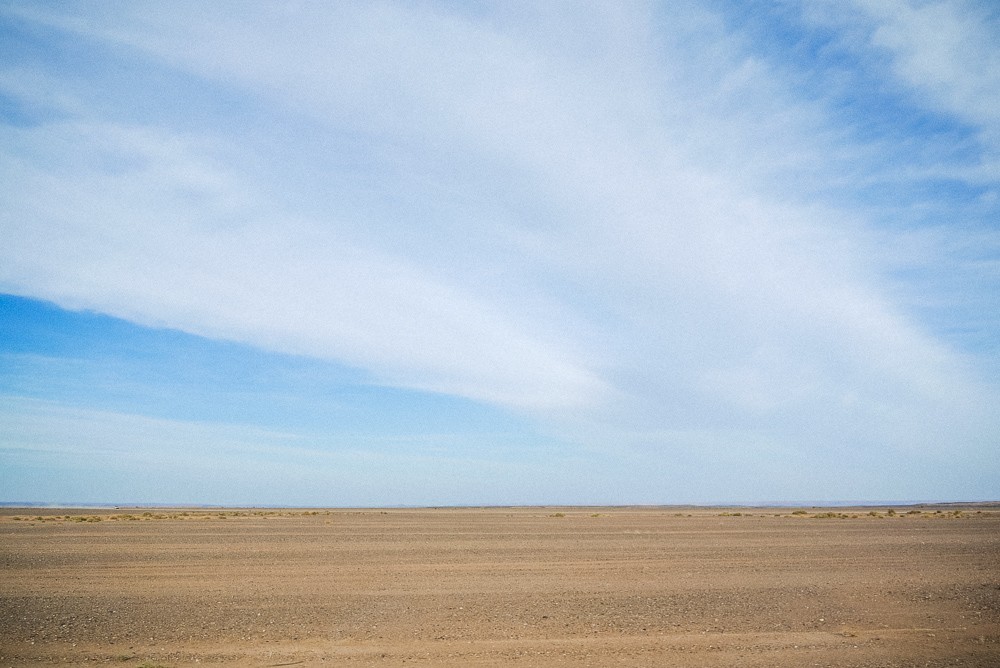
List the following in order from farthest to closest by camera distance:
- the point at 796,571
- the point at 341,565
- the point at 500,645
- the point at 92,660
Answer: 1. the point at 341,565
2. the point at 796,571
3. the point at 500,645
4. the point at 92,660

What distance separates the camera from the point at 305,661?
890 centimetres

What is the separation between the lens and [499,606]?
12.6 meters

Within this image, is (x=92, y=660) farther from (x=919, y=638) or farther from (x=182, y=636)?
(x=919, y=638)

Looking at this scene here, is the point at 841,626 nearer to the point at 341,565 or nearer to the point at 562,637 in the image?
the point at 562,637

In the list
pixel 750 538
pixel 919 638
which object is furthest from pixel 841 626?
pixel 750 538

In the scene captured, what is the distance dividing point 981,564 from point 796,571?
7084 mm

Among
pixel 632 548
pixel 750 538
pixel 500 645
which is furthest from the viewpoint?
pixel 750 538

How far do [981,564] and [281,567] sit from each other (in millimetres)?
23017

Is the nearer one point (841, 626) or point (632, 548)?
point (841, 626)

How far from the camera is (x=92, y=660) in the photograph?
350 inches

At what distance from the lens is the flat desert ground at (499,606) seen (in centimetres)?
927

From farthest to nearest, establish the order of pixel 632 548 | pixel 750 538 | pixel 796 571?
1. pixel 750 538
2. pixel 632 548
3. pixel 796 571

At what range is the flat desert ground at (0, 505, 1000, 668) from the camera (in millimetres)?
9266

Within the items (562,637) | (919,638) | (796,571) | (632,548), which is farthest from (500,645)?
(632,548)
